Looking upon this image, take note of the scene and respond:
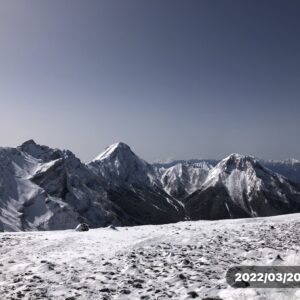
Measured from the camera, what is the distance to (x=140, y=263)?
1650cm

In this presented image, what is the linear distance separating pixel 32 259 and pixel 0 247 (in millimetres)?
5163

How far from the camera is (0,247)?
21.9m

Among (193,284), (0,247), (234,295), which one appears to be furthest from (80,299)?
(0,247)

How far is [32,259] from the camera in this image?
1809 centimetres

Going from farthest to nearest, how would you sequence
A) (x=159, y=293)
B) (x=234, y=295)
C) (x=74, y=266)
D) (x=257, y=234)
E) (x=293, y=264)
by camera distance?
(x=257, y=234)
(x=74, y=266)
(x=293, y=264)
(x=159, y=293)
(x=234, y=295)

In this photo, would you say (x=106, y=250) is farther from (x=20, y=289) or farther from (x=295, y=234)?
(x=295, y=234)

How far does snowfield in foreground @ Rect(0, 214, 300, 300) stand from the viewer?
40.5 ft

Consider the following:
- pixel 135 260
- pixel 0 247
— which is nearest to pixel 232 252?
pixel 135 260

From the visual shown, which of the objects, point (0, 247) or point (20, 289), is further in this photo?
point (0, 247)

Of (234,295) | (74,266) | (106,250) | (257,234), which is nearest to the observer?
(234,295)

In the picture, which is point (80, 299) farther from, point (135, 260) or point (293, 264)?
point (293, 264)

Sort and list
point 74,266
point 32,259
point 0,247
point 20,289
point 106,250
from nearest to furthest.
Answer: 1. point 20,289
2. point 74,266
3. point 32,259
4. point 106,250
5. point 0,247

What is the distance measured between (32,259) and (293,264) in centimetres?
1344

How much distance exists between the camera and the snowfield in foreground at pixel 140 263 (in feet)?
40.5
